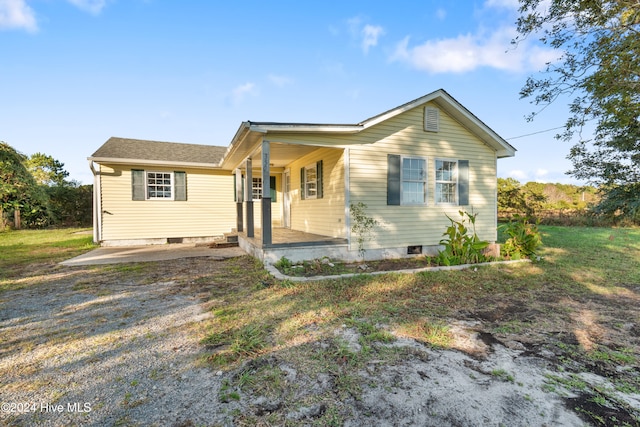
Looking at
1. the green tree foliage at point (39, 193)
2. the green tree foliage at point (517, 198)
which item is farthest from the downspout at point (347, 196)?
the green tree foliage at point (517, 198)

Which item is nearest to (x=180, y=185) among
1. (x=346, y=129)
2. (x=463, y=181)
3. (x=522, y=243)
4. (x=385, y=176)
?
(x=346, y=129)

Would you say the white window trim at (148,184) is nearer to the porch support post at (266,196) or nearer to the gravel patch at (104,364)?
the porch support post at (266,196)

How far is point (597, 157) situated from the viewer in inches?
438

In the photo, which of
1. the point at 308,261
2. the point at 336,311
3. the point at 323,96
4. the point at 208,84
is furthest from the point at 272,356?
the point at 323,96

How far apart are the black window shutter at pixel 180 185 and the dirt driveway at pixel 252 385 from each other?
7.26m

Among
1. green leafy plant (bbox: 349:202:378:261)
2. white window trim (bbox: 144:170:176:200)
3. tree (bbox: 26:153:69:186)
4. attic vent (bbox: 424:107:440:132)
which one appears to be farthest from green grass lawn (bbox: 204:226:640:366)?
tree (bbox: 26:153:69:186)

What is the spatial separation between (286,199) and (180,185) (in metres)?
3.80

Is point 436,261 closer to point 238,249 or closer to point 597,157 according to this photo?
point 238,249

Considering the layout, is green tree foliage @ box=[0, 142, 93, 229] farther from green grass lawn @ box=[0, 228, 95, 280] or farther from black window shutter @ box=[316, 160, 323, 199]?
black window shutter @ box=[316, 160, 323, 199]

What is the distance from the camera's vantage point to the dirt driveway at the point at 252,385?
6.17ft

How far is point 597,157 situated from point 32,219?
25.0 metres

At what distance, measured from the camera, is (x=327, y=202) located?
26.6 feet

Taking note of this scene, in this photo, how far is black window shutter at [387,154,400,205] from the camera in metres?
7.56

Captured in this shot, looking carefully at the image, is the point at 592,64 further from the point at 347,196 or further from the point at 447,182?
the point at 347,196
